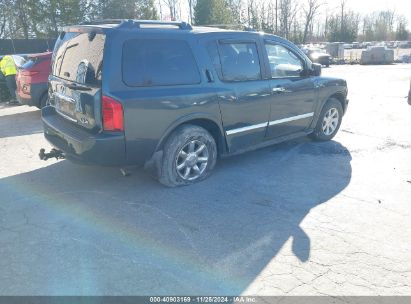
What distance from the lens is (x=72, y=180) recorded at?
4.77 m

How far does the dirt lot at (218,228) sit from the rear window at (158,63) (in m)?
1.35

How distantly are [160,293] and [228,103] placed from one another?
2.72 m

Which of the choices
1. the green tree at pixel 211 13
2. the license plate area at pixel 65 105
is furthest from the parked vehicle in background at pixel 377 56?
the license plate area at pixel 65 105

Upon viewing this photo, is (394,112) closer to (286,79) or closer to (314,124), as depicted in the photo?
(314,124)

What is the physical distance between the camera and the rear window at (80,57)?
12.7 feet

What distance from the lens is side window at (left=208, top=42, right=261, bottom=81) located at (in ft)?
15.2

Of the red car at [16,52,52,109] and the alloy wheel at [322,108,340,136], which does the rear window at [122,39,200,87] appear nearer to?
the alloy wheel at [322,108,340,136]

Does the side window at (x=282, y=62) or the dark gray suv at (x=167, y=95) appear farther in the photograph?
the side window at (x=282, y=62)

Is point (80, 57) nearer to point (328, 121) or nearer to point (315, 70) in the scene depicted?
point (315, 70)

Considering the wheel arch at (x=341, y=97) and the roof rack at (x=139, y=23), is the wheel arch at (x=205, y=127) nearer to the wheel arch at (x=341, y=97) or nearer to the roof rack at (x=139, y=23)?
the roof rack at (x=139, y=23)

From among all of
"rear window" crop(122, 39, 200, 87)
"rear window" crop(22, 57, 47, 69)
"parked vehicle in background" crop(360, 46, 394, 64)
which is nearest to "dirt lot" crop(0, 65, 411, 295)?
"rear window" crop(122, 39, 200, 87)

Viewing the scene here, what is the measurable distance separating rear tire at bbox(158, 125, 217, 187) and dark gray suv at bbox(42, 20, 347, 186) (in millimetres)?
13

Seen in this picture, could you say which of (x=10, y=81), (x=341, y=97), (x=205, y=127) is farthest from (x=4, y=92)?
(x=341, y=97)

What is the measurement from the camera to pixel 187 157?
458cm
